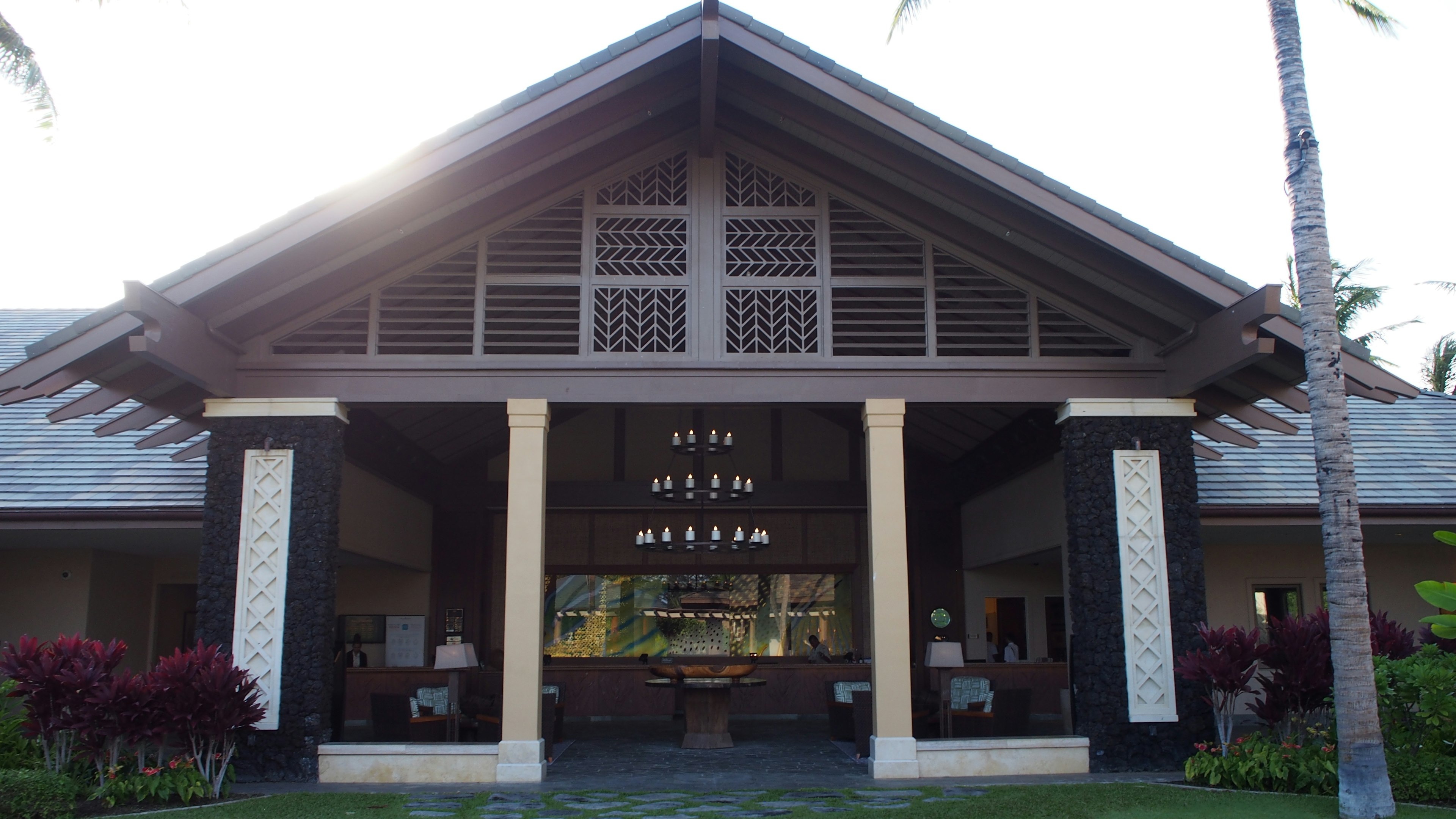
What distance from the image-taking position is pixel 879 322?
9.90m

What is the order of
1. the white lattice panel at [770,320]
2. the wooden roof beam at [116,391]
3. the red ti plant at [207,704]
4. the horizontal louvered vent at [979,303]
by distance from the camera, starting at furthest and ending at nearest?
the horizontal louvered vent at [979,303] → the white lattice panel at [770,320] → the wooden roof beam at [116,391] → the red ti plant at [207,704]

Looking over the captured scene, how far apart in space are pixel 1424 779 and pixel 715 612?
11.9 m

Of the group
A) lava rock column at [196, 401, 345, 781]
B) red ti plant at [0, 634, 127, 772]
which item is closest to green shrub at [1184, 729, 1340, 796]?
lava rock column at [196, 401, 345, 781]

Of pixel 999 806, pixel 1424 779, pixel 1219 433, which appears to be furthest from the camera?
pixel 1219 433

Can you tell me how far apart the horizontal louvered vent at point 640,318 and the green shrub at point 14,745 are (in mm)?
5653

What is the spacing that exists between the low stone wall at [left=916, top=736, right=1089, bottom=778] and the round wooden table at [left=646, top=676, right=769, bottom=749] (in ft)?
9.14

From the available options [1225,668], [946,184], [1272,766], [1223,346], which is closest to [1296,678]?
[1225,668]

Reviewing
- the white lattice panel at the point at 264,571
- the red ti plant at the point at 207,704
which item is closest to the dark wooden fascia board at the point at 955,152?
the white lattice panel at the point at 264,571

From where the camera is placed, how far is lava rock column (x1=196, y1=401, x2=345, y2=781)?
913 centimetres

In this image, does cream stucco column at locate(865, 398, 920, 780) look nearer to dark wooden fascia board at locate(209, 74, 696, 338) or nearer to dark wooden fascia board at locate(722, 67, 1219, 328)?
dark wooden fascia board at locate(722, 67, 1219, 328)

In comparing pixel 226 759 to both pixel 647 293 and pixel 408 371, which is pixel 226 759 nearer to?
pixel 408 371

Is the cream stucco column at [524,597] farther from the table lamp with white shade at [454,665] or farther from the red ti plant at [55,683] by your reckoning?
the red ti plant at [55,683]

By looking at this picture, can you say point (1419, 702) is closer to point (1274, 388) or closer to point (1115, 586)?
point (1115, 586)

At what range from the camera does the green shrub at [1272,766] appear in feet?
26.7
